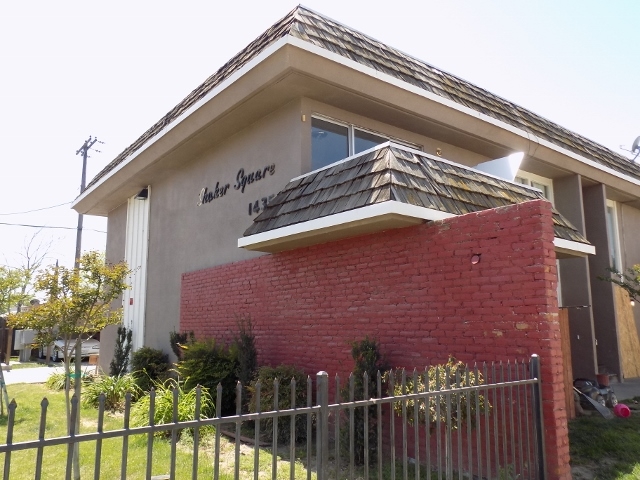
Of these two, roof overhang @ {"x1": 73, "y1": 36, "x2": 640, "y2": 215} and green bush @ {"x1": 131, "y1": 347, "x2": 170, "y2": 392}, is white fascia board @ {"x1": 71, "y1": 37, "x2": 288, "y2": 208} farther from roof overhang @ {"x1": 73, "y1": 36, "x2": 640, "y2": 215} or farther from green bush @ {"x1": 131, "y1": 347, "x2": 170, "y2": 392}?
green bush @ {"x1": 131, "y1": 347, "x2": 170, "y2": 392}

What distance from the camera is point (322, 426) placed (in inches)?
136

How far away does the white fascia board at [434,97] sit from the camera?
7404 millimetres

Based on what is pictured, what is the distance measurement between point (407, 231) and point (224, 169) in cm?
521

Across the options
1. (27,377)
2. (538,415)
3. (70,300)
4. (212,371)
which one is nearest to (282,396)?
(212,371)

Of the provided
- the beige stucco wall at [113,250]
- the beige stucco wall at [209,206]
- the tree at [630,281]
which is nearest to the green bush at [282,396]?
the beige stucco wall at [209,206]

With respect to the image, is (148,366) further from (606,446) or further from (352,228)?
(606,446)

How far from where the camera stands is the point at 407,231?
646 centimetres

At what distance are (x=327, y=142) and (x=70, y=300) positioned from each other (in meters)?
4.75

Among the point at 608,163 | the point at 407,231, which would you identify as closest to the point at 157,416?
the point at 407,231

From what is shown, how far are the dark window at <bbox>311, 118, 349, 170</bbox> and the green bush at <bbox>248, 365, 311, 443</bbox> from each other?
3.38m

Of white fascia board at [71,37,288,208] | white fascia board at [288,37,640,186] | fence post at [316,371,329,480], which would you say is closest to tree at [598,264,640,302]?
white fascia board at [288,37,640,186]

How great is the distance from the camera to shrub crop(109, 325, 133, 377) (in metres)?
13.0

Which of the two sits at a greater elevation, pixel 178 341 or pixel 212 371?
pixel 178 341

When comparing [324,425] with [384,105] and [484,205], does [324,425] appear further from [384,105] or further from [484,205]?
[384,105]
